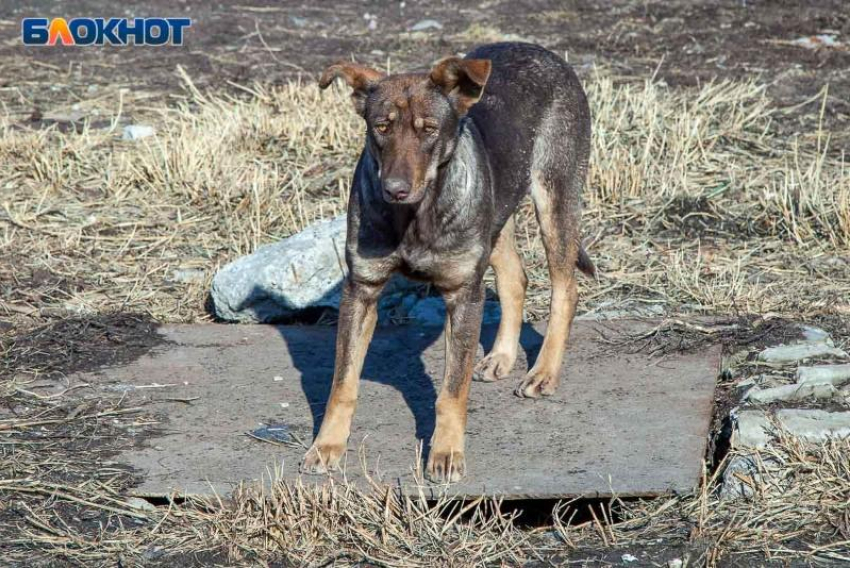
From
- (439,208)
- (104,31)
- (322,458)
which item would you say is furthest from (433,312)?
(104,31)

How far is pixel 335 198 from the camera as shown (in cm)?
935

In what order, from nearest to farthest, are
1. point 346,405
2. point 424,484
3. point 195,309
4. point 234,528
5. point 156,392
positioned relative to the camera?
point 234,528
point 424,484
point 346,405
point 156,392
point 195,309

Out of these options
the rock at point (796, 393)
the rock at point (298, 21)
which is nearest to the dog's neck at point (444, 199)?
the rock at point (796, 393)

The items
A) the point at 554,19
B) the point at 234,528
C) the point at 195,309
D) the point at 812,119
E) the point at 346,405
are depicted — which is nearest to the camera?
the point at 234,528

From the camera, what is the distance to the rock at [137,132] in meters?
10.5

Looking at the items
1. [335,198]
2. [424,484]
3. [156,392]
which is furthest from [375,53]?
[424,484]

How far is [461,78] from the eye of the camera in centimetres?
525

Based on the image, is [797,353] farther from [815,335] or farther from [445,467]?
[445,467]

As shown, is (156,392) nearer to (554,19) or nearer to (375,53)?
(375,53)

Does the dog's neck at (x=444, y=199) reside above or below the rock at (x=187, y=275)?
above

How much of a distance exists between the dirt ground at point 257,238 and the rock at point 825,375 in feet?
1.37

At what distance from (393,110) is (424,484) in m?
1.59

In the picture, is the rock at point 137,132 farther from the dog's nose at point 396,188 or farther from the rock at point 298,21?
the dog's nose at point 396,188

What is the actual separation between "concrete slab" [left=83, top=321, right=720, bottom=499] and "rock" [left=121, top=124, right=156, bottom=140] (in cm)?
384
